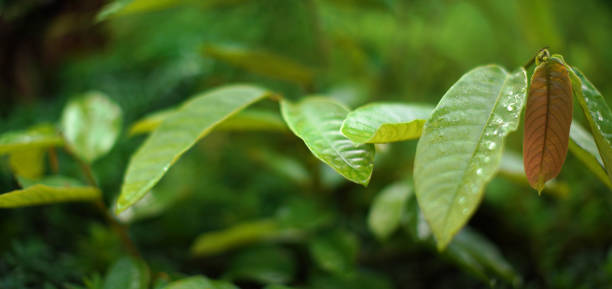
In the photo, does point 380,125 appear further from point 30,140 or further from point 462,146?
point 30,140

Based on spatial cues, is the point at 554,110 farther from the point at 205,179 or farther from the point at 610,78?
the point at 610,78

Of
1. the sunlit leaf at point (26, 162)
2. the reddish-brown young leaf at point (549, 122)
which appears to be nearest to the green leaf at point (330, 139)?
the reddish-brown young leaf at point (549, 122)

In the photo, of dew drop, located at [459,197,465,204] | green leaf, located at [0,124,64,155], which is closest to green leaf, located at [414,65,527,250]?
dew drop, located at [459,197,465,204]

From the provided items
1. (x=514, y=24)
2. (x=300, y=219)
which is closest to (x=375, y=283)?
(x=300, y=219)

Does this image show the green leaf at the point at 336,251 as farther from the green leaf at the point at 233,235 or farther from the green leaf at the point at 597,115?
the green leaf at the point at 597,115

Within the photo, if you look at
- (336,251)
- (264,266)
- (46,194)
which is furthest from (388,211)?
(46,194)
